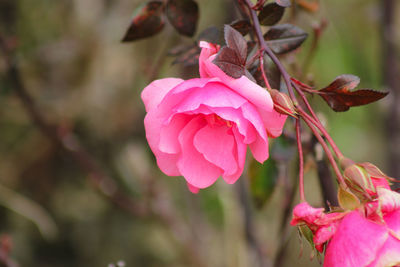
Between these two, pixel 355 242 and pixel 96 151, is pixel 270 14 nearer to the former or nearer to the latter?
pixel 355 242

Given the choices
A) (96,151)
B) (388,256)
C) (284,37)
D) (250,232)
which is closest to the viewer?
(388,256)

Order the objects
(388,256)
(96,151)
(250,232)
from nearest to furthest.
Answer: (388,256) → (250,232) → (96,151)

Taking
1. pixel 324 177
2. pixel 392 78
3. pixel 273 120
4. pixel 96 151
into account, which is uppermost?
pixel 273 120

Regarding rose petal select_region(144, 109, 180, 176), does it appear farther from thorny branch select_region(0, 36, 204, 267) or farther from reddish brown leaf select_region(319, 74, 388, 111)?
thorny branch select_region(0, 36, 204, 267)

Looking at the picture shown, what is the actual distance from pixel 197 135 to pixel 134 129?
2.30ft

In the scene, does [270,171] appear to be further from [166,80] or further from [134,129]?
[134,129]

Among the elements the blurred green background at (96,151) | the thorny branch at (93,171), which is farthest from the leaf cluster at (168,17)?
the blurred green background at (96,151)

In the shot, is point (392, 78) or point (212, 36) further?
point (392, 78)

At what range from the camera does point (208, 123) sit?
0.30m

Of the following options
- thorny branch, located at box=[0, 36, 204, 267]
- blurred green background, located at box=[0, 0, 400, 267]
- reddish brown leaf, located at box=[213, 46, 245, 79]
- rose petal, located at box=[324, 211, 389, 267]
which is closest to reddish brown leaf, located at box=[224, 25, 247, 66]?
reddish brown leaf, located at box=[213, 46, 245, 79]

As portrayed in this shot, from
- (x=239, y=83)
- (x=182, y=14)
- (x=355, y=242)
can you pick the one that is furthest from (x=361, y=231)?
(x=182, y=14)

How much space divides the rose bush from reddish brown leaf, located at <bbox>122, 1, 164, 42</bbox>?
0.73 ft

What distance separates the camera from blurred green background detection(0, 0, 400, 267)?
0.86 m

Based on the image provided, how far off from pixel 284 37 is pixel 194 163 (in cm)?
13
